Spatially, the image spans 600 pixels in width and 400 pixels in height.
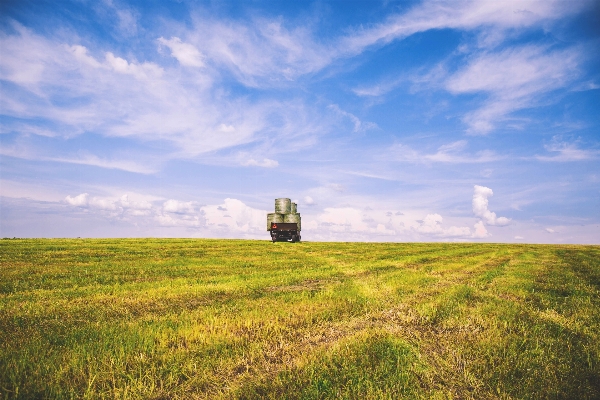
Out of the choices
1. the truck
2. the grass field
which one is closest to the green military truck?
the truck

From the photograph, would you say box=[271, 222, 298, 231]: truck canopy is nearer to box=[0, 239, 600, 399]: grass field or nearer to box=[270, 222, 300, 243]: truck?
box=[270, 222, 300, 243]: truck

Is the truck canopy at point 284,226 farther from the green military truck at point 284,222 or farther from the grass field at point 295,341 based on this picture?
the grass field at point 295,341

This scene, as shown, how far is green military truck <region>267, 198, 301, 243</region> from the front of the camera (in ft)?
146

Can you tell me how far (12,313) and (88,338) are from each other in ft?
11.0

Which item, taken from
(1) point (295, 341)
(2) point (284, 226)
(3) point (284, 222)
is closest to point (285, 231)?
(2) point (284, 226)

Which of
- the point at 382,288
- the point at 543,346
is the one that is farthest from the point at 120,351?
the point at 382,288

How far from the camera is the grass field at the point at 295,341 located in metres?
4.34

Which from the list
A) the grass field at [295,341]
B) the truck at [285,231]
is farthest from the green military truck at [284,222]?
the grass field at [295,341]

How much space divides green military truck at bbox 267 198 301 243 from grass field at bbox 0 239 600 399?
33.0 metres

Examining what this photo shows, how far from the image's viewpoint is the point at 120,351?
527 centimetres

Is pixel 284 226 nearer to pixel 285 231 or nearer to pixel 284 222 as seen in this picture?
pixel 285 231

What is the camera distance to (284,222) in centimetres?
4600

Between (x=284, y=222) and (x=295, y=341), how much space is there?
4003 centimetres

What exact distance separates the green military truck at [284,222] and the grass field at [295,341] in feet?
108
